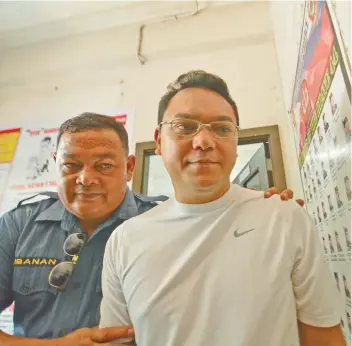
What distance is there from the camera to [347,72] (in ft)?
1.85

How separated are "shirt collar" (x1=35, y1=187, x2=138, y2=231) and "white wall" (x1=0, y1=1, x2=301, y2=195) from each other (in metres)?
0.91

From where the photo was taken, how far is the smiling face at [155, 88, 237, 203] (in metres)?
0.60

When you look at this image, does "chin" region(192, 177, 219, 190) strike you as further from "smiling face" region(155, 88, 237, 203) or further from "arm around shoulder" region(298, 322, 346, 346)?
"arm around shoulder" region(298, 322, 346, 346)

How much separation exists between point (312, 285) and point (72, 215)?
2.22ft

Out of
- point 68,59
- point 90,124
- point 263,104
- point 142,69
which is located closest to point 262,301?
point 90,124

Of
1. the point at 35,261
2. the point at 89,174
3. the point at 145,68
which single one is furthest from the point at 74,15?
the point at 35,261

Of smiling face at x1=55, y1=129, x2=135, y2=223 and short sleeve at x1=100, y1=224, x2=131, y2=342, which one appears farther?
smiling face at x1=55, y1=129, x2=135, y2=223

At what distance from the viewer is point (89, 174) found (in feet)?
2.52

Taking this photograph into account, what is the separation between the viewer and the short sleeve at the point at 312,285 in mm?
511

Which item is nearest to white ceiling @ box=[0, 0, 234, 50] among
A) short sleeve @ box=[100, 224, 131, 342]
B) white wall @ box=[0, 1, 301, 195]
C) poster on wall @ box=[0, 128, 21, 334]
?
white wall @ box=[0, 1, 301, 195]

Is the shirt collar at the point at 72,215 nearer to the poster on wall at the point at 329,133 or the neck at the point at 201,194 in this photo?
the neck at the point at 201,194

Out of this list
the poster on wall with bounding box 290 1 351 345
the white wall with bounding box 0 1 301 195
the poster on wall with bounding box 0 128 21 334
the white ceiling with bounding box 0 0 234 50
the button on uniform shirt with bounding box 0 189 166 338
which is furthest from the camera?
the white ceiling with bounding box 0 0 234 50

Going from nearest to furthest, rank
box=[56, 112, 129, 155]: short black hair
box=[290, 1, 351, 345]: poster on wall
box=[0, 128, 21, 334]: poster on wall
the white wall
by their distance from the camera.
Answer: box=[290, 1, 351, 345]: poster on wall < box=[56, 112, 129, 155]: short black hair < the white wall < box=[0, 128, 21, 334]: poster on wall

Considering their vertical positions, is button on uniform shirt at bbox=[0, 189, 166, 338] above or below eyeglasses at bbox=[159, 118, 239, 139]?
below
